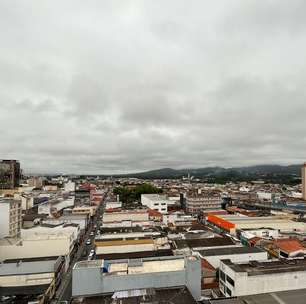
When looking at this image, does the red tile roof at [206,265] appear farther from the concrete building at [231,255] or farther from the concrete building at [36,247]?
the concrete building at [36,247]

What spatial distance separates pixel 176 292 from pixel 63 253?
643 inches

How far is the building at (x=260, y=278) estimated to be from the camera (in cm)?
1909

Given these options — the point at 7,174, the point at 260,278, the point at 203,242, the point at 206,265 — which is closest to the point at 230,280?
the point at 260,278

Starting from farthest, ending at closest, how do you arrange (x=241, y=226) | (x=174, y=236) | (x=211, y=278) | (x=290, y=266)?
(x=241, y=226) < (x=174, y=236) < (x=211, y=278) < (x=290, y=266)

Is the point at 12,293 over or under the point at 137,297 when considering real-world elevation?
under

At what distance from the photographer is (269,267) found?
68.4 ft

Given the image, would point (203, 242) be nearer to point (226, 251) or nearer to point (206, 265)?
point (226, 251)

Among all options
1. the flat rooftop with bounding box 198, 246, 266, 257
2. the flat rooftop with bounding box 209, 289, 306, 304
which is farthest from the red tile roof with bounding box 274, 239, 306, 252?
the flat rooftop with bounding box 209, 289, 306, 304

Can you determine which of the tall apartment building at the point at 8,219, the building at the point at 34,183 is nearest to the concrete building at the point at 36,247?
the tall apartment building at the point at 8,219

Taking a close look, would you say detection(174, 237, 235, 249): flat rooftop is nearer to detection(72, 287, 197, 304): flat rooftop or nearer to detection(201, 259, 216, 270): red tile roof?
detection(201, 259, 216, 270): red tile roof

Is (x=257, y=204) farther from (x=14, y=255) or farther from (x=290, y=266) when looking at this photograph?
(x=14, y=255)

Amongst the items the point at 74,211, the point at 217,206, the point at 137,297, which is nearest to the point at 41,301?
the point at 137,297

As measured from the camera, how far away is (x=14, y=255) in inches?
1098

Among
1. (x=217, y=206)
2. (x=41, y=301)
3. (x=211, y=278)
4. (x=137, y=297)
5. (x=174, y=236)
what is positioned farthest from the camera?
(x=217, y=206)
